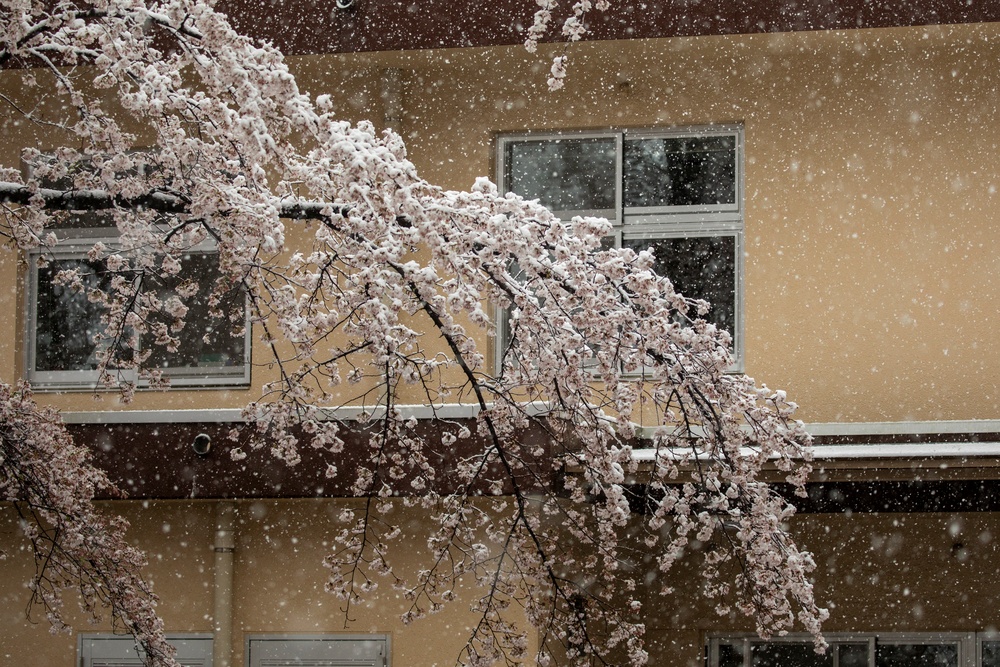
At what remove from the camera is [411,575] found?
24.1ft

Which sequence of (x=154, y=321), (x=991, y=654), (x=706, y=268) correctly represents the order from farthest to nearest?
(x=154, y=321) → (x=706, y=268) → (x=991, y=654)

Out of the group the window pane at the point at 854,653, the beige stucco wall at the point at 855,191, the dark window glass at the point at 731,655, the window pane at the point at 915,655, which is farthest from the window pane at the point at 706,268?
the window pane at the point at 915,655

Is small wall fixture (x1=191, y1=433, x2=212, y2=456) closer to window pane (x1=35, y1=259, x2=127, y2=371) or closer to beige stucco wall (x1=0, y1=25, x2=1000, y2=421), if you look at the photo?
beige stucco wall (x1=0, y1=25, x2=1000, y2=421)

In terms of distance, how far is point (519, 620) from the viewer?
22.8ft

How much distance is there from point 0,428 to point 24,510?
2760 millimetres

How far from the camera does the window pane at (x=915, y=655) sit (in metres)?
7.36

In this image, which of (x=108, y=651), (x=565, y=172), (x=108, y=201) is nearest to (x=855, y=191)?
(x=565, y=172)

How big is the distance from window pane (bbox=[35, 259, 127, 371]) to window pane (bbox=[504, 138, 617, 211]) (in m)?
3.05

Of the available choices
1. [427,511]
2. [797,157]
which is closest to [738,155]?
[797,157]

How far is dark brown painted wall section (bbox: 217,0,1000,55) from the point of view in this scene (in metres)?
7.17

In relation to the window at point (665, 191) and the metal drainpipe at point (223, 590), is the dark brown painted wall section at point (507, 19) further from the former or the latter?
the metal drainpipe at point (223, 590)

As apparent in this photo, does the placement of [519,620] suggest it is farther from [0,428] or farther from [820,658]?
[0,428]

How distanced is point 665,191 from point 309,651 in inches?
151

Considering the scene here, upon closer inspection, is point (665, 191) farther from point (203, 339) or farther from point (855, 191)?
point (203, 339)
